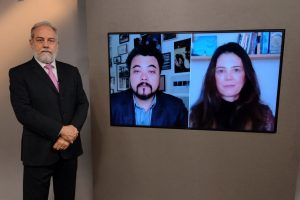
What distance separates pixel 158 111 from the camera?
6.75ft

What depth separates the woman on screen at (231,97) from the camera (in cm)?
187

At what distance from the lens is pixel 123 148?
215 centimetres

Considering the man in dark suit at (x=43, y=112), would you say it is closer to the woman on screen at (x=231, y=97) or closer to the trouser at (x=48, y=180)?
the trouser at (x=48, y=180)

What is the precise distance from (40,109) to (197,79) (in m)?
1.10

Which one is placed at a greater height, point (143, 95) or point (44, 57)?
point (44, 57)

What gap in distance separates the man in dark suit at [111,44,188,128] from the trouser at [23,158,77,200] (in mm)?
514

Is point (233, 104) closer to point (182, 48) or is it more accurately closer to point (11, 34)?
point (182, 48)

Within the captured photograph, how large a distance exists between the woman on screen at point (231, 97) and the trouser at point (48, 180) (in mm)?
978

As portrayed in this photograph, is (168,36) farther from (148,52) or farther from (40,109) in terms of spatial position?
(40,109)

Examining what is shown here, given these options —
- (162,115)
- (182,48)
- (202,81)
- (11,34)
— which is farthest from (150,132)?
(11,34)

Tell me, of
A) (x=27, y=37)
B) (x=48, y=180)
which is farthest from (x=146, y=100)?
(x=27, y=37)

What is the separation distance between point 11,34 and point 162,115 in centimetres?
146

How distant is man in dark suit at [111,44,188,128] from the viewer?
1988mm

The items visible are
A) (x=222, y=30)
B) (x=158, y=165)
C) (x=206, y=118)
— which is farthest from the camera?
(x=158, y=165)
